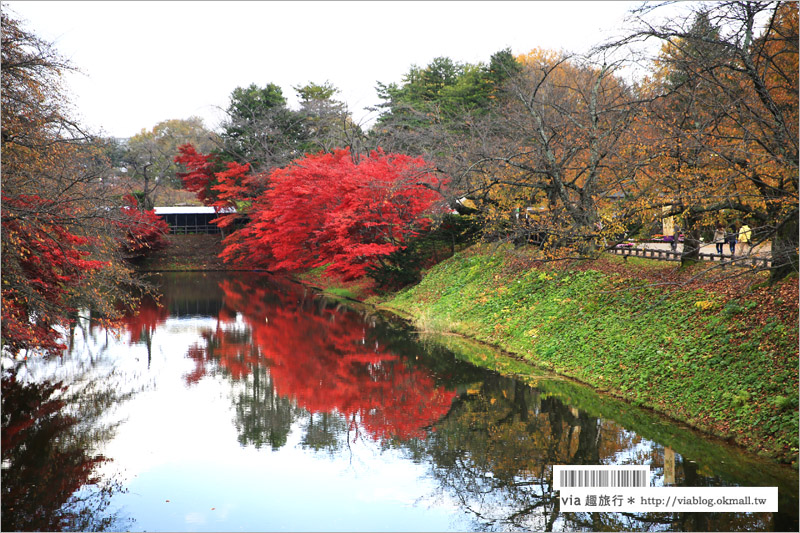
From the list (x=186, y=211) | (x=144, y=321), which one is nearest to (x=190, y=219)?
(x=186, y=211)

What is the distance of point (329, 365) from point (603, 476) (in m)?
10.3

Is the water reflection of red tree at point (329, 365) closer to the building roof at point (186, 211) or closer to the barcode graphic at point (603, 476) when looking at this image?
the barcode graphic at point (603, 476)

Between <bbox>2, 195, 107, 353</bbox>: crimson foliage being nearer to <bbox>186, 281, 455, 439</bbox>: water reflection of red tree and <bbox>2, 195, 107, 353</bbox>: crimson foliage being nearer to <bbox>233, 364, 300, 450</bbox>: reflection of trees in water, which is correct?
<bbox>233, 364, 300, 450</bbox>: reflection of trees in water

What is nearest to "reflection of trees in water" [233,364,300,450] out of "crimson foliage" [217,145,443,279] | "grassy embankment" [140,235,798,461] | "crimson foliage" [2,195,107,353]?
"crimson foliage" [2,195,107,353]

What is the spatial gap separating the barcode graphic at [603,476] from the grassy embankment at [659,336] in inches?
105

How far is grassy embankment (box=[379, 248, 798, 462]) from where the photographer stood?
10.2 metres

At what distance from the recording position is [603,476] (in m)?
7.65

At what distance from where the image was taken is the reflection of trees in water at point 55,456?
8.03 m

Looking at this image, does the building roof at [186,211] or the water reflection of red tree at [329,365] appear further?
the building roof at [186,211]

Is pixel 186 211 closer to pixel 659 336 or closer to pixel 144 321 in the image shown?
pixel 144 321

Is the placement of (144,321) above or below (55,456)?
above

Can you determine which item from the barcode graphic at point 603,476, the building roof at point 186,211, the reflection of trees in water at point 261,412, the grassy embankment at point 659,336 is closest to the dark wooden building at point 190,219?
the building roof at point 186,211

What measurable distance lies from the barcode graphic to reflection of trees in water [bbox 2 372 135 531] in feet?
18.0

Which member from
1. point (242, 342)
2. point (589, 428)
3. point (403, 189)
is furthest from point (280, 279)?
point (589, 428)
